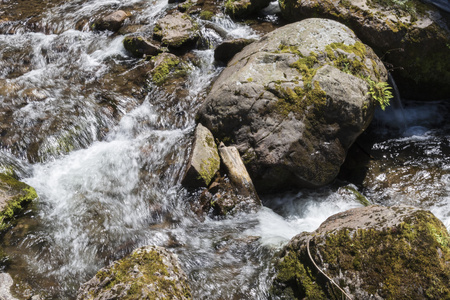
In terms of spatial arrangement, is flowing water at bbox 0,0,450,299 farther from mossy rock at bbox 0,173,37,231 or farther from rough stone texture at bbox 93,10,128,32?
rough stone texture at bbox 93,10,128,32

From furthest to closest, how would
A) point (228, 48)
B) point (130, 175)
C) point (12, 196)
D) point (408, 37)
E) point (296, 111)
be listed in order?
1. point (228, 48)
2. point (408, 37)
3. point (130, 175)
4. point (296, 111)
5. point (12, 196)

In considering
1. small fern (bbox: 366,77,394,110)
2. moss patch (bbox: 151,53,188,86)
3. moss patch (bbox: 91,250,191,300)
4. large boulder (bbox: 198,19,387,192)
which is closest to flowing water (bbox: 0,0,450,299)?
moss patch (bbox: 151,53,188,86)

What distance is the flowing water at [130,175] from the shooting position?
4.99 m

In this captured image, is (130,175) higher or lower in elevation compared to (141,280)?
lower

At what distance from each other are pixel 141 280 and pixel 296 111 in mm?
3982

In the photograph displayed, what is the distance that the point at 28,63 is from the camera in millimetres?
9766

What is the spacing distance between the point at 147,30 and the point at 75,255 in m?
7.91

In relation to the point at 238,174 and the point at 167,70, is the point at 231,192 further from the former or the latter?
the point at 167,70

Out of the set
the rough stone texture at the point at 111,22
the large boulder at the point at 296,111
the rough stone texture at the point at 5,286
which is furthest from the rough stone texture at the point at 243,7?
the rough stone texture at the point at 5,286

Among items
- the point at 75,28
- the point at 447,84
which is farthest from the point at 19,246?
the point at 447,84

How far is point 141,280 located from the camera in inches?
139

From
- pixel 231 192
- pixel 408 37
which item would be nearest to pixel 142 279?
pixel 231 192

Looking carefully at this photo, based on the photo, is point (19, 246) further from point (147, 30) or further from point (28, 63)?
point (147, 30)

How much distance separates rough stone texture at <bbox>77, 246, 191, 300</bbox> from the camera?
3.45 meters
